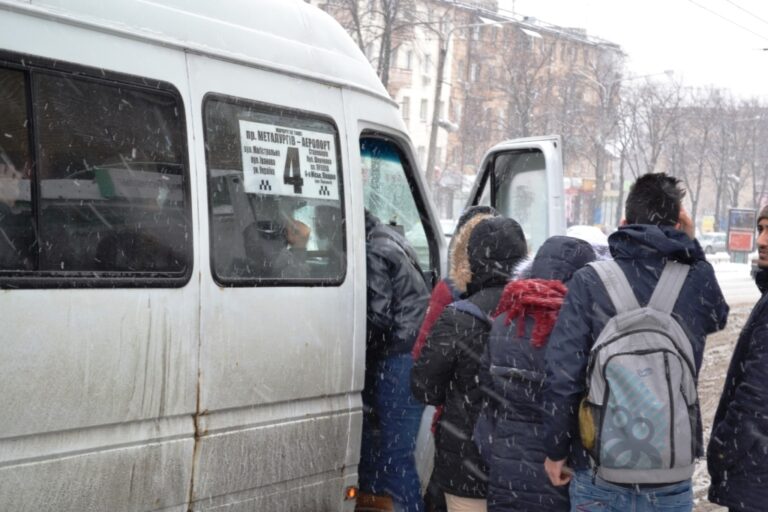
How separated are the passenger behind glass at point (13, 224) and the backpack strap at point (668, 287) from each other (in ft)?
7.00

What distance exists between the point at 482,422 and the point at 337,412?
A: 2.85 ft

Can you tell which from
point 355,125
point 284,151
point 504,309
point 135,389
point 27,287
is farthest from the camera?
point 355,125

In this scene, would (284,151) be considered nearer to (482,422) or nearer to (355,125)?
(355,125)

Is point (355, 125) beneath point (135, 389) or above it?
above

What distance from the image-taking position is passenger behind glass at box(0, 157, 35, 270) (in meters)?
3.32

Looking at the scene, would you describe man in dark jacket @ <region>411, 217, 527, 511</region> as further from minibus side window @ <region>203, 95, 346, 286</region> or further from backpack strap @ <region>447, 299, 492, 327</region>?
minibus side window @ <region>203, 95, 346, 286</region>

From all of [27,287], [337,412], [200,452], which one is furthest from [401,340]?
[27,287]

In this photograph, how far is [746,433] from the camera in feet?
11.8

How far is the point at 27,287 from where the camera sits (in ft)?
10.8

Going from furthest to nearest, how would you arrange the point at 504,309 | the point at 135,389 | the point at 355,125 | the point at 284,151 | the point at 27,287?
the point at 355,125 < the point at 284,151 < the point at 504,309 < the point at 135,389 < the point at 27,287

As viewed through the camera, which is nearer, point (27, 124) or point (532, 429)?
point (27, 124)

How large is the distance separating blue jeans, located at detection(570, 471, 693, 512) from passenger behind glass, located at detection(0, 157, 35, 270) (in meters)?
2.07

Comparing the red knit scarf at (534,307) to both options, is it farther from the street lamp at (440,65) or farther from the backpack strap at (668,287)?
the street lamp at (440,65)

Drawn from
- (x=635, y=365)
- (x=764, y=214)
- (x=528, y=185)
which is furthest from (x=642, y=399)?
(x=528, y=185)
